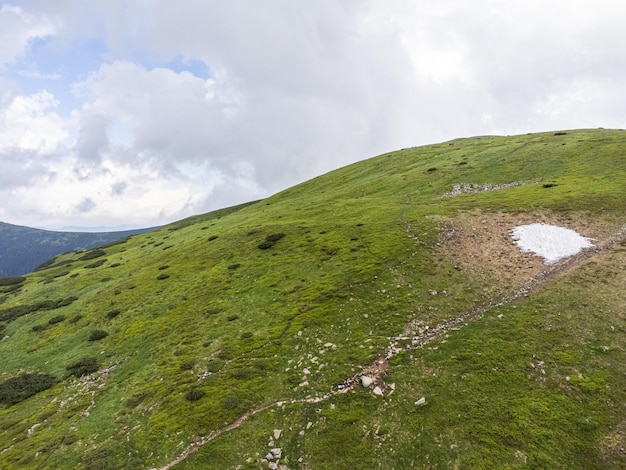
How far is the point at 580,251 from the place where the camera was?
33.7 metres

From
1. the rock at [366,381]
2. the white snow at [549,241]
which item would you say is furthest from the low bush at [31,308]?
the white snow at [549,241]

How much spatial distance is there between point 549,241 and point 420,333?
22157 mm

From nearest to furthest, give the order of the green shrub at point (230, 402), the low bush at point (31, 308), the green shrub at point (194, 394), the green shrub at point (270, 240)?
the green shrub at point (230, 402)
the green shrub at point (194, 394)
the low bush at point (31, 308)
the green shrub at point (270, 240)

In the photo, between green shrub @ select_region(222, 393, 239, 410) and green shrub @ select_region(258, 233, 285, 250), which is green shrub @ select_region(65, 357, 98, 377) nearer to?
green shrub @ select_region(222, 393, 239, 410)

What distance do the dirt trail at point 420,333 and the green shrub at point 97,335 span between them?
2458cm

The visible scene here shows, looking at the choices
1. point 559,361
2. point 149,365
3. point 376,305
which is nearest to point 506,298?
point 559,361

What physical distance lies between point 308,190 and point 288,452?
94109mm

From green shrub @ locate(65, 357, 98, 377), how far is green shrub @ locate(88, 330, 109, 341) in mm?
4434

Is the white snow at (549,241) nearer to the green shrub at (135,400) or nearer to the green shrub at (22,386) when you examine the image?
the green shrub at (135,400)

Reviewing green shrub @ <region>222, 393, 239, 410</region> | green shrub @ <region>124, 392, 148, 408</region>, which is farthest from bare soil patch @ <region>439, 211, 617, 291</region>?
green shrub @ <region>124, 392, 148, 408</region>

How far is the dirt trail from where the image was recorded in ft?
66.8

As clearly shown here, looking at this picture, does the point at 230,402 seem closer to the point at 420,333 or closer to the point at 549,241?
the point at 420,333

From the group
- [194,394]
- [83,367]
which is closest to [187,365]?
[194,394]

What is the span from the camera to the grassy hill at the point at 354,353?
58.0ft
